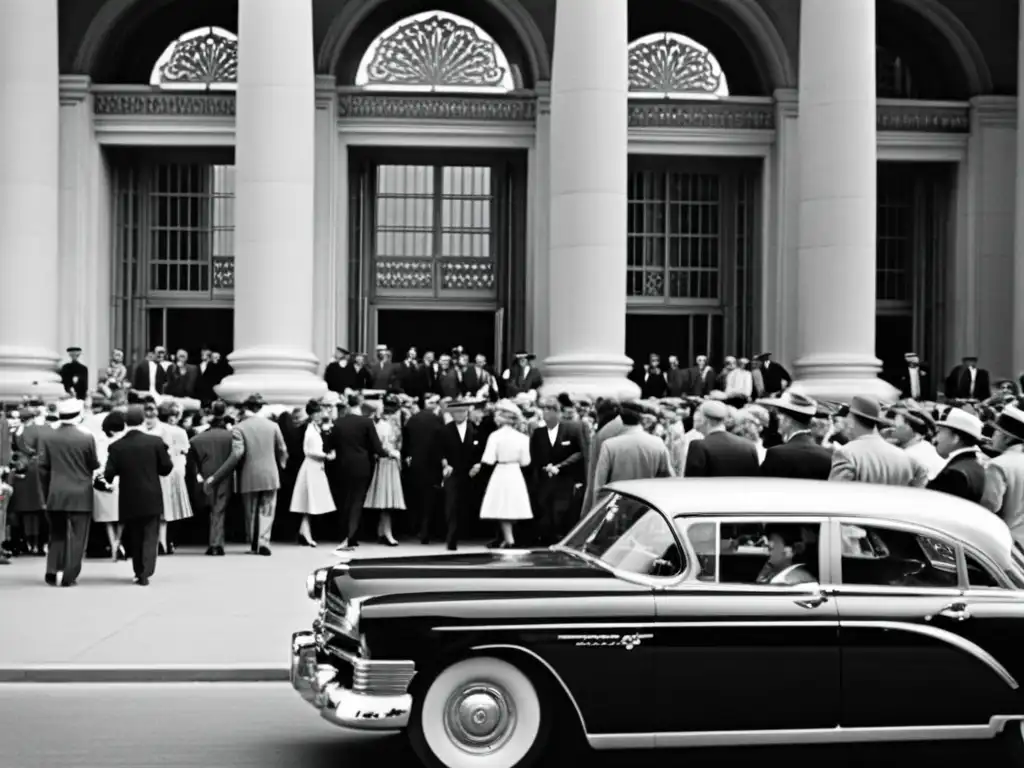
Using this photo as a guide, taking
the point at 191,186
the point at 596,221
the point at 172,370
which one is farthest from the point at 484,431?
the point at 191,186

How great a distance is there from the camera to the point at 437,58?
30.4 meters

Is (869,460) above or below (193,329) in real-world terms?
below

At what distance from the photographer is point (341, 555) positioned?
17750 mm

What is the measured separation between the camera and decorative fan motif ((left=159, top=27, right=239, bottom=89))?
30141 mm

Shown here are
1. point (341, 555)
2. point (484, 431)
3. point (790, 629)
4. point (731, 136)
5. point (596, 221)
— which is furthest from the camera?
point (731, 136)

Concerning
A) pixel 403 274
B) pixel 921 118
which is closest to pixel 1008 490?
pixel 921 118

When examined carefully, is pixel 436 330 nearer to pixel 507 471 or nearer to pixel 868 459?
pixel 507 471

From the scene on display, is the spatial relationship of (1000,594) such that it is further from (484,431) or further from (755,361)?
(755,361)

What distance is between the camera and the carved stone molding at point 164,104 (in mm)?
29109

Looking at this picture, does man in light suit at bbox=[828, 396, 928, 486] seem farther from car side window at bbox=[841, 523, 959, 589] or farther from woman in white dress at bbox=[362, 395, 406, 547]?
woman in white dress at bbox=[362, 395, 406, 547]

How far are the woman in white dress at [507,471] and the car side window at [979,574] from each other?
36.3 feet

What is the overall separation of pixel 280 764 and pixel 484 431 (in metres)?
11.5

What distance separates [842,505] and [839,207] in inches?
677

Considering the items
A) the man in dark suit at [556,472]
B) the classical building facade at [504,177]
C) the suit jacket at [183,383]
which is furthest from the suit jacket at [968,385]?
the suit jacket at [183,383]
